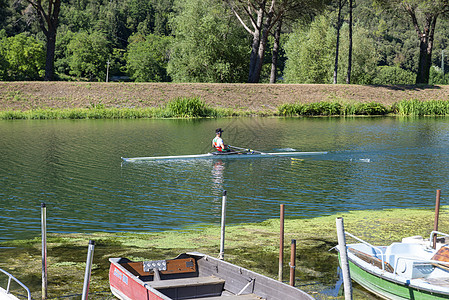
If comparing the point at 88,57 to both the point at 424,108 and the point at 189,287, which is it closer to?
the point at 424,108

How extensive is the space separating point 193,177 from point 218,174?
1.24 metres

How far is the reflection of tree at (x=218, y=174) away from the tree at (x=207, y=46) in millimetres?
37430

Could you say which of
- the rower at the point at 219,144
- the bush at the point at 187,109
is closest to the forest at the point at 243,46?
the bush at the point at 187,109

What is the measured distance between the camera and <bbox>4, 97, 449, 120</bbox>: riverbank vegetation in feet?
149

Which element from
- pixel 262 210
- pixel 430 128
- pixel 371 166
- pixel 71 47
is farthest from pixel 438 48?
pixel 262 210

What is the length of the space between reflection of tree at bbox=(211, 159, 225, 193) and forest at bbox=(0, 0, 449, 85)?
109ft

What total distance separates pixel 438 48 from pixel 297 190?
392ft

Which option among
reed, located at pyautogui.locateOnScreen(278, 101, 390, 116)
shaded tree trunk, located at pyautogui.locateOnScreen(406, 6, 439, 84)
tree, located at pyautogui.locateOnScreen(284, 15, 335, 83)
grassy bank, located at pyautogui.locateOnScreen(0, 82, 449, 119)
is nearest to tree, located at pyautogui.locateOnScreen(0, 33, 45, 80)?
grassy bank, located at pyautogui.locateOnScreen(0, 82, 449, 119)

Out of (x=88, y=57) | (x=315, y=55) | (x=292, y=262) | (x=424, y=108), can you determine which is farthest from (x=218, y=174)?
(x=88, y=57)

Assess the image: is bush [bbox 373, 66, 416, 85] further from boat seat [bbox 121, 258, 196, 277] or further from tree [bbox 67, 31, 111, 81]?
boat seat [bbox 121, 258, 196, 277]

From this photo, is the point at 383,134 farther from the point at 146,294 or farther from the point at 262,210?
the point at 146,294

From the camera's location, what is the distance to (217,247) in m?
11.4

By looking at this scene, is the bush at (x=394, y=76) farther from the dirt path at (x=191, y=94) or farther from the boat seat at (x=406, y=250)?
the boat seat at (x=406, y=250)

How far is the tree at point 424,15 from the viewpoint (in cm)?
5306
